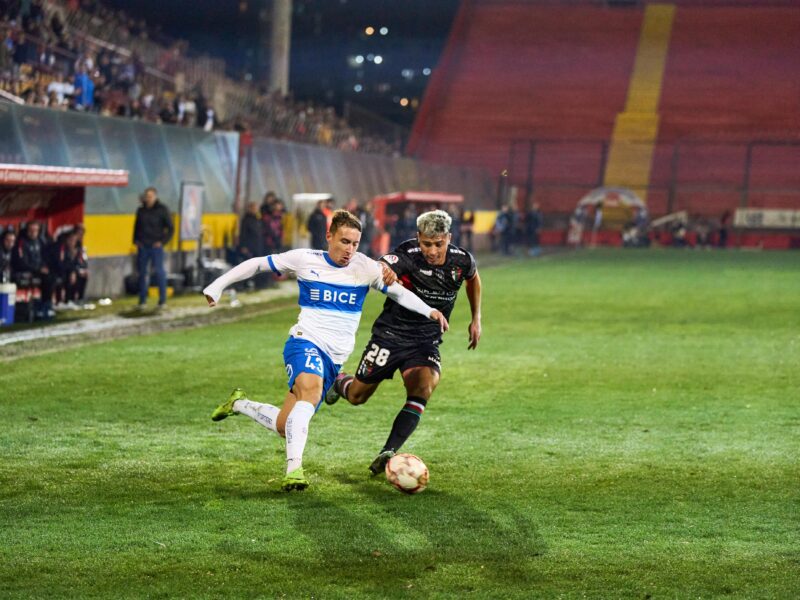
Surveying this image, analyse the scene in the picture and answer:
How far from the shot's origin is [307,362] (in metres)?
7.89

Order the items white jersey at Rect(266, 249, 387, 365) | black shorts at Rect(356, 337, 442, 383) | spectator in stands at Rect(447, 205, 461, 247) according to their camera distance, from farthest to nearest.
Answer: spectator in stands at Rect(447, 205, 461, 247), black shorts at Rect(356, 337, 442, 383), white jersey at Rect(266, 249, 387, 365)

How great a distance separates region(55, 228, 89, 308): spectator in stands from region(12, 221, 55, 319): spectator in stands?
1.96ft

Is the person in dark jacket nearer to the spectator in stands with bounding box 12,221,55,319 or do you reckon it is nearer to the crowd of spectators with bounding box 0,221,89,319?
the crowd of spectators with bounding box 0,221,89,319

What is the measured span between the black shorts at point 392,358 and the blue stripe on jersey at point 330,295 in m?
0.55

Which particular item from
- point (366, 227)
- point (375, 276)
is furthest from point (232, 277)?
point (366, 227)

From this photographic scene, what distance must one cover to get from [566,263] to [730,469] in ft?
92.7

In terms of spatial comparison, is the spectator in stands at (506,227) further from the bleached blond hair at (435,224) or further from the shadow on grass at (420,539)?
the shadow on grass at (420,539)

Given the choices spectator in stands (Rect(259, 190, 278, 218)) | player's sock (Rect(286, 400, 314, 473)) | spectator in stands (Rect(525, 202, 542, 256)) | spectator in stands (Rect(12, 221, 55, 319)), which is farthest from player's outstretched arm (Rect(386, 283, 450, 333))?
spectator in stands (Rect(525, 202, 542, 256))

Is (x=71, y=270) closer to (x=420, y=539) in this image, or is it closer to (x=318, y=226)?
(x=318, y=226)

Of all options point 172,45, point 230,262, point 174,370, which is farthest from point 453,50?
point 174,370

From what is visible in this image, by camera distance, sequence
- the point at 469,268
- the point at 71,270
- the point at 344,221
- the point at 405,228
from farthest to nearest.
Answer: the point at 405,228, the point at 71,270, the point at 469,268, the point at 344,221

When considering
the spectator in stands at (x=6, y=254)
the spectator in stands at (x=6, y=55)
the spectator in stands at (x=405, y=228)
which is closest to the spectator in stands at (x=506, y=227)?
the spectator in stands at (x=405, y=228)

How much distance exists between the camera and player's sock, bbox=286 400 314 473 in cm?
761

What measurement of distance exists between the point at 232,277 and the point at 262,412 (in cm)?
100
